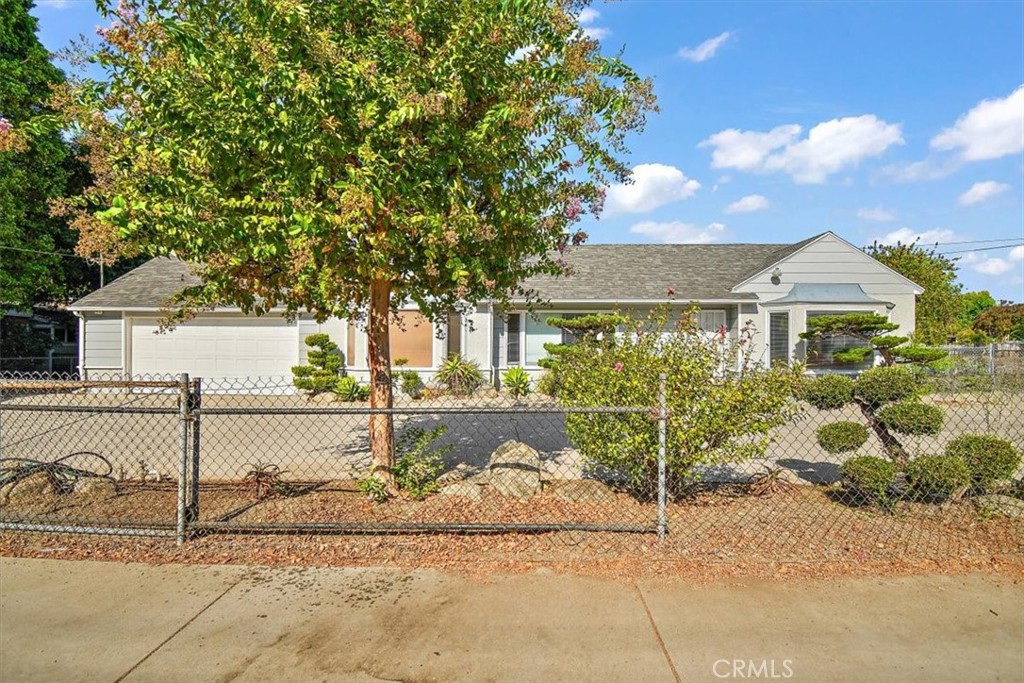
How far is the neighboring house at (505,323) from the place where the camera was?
13695 millimetres

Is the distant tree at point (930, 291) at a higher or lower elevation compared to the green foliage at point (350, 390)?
higher

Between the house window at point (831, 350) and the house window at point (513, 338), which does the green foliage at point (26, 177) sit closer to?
the house window at point (513, 338)

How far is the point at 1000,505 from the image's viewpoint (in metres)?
4.40

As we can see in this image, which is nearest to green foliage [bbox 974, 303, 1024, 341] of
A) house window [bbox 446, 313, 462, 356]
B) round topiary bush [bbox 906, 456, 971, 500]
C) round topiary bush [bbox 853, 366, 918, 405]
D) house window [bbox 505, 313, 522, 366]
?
house window [bbox 505, 313, 522, 366]

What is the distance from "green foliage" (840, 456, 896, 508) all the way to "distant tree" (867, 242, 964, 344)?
15.6 meters

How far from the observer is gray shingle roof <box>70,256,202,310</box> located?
13.9 meters

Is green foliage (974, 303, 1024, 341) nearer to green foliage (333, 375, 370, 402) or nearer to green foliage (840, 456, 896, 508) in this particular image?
green foliage (840, 456, 896, 508)

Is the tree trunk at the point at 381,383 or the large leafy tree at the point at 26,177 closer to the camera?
the tree trunk at the point at 381,383

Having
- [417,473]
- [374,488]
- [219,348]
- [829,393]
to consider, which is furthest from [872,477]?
[219,348]

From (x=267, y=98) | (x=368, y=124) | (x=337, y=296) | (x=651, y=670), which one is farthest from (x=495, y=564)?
(x=267, y=98)

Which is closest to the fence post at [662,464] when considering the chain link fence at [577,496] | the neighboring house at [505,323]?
the chain link fence at [577,496]

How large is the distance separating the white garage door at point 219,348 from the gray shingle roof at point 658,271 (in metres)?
6.80

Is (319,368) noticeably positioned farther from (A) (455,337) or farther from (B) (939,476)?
(B) (939,476)

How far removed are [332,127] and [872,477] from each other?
491 cm
